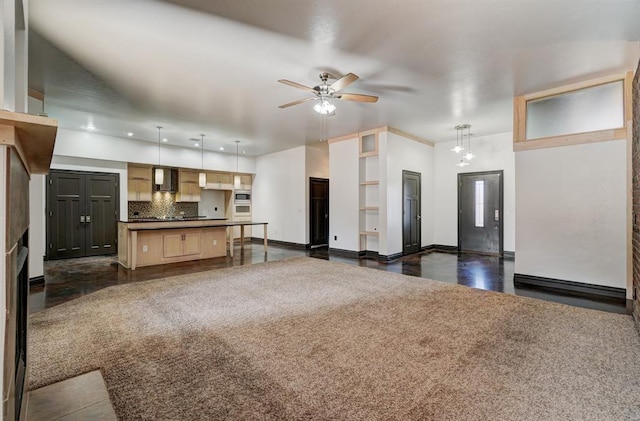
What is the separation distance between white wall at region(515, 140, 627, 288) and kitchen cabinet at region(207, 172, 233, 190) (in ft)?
26.1

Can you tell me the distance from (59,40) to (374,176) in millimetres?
5798

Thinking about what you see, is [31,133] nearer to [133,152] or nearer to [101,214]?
[101,214]

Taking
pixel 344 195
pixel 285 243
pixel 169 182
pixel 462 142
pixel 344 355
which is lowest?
pixel 344 355

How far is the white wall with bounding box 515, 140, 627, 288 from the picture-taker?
160 inches

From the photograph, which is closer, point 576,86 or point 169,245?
point 576,86

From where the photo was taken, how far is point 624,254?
401 centimetres

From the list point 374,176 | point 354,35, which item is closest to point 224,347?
point 354,35

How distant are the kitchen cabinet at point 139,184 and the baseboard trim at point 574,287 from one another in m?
8.83

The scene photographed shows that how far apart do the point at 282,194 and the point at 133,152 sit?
412 centimetres

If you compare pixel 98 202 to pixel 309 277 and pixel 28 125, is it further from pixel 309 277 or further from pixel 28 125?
pixel 28 125

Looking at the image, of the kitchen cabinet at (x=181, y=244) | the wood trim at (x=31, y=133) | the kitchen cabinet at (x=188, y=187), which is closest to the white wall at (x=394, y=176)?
the kitchen cabinet at (x=181, y=244)

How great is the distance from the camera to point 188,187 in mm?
9164

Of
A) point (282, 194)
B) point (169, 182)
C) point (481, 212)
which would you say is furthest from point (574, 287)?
point (169, 182)

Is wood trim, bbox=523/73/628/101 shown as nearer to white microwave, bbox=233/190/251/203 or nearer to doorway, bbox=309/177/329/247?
doorway, bbox=309/177/329/247
